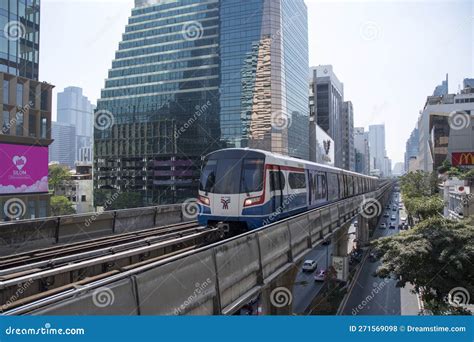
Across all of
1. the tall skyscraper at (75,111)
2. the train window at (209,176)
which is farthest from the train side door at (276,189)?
the tall skyscraper at (75,111)

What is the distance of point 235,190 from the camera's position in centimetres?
1270

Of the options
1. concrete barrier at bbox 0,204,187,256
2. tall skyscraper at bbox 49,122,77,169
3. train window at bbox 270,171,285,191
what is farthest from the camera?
tall skyscraper at bbox 49,122,77,169

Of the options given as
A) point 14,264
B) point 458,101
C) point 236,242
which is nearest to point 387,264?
point 236,242

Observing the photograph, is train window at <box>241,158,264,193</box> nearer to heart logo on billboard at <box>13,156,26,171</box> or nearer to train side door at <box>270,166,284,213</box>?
train side door at <box>270,166,284,213</box>

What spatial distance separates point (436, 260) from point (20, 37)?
41670mm

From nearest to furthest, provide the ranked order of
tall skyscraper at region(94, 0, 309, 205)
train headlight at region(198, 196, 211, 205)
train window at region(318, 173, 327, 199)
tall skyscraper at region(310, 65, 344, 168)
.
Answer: train headlight at region(198, 196, 211, 205) → train window at region(318, 173, 327, 199) → tall skyscraper at region(94, 0, 309, 205) → tall skyscraper at region(310, 65, 344, 168)

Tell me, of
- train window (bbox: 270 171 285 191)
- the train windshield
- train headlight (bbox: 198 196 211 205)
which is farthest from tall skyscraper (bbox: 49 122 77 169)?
the train windshield

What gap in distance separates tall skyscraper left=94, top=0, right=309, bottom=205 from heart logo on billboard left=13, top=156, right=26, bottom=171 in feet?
130

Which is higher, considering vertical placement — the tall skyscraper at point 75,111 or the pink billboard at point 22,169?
the tall skyscraper at point 75,111

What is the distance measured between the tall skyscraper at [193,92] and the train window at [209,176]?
181 ft

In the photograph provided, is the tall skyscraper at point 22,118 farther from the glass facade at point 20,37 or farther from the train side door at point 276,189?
the train side door at point 276,189

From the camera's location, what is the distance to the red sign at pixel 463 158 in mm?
49375

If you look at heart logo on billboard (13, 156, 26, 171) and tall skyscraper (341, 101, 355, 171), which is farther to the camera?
tall skyscraper (341, 101, 355, 171)

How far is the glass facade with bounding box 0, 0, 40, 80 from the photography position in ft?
124
